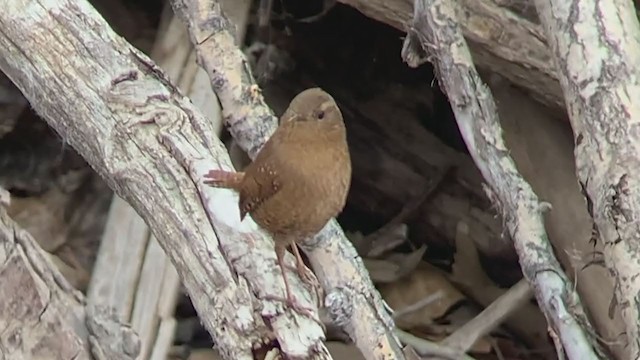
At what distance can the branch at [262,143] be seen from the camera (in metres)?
2.10

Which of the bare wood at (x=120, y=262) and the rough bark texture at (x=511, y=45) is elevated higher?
the rough bark texture at (x=511, y=45)

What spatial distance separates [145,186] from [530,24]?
2.96ft

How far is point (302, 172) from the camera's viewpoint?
1.91m

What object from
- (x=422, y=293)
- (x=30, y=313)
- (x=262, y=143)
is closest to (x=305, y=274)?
(x=262, y=143)

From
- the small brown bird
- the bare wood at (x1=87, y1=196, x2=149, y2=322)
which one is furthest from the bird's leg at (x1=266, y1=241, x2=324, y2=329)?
the bare wood at (x1=87, y1=196, x2=149, y2=322)

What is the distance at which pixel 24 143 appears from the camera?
308cm

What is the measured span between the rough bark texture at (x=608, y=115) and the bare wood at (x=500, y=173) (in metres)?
0.14

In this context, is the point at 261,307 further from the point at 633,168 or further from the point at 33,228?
the point at 33,228

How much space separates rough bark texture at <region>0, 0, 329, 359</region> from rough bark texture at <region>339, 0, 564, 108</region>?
69cm

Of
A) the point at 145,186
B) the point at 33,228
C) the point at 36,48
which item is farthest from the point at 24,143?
the point at 145,186

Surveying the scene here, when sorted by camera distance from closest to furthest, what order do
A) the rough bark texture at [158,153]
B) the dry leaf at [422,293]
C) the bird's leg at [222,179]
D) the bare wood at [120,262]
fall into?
the rough bark texture at [158,153]
the bird's leg at [222,179]
the bare wood at [120,262]
the dry leaf at [422,293]

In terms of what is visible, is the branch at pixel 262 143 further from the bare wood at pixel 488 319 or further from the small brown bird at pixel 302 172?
the bare wood at pixel 488 319

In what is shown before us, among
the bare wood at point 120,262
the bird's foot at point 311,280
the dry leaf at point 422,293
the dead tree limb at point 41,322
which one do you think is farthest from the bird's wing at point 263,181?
the dry leaf at point 422,293

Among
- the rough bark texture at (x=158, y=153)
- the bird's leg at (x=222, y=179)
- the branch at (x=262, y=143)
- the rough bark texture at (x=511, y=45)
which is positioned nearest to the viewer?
the rough bark texture at (x=158, y=153)
